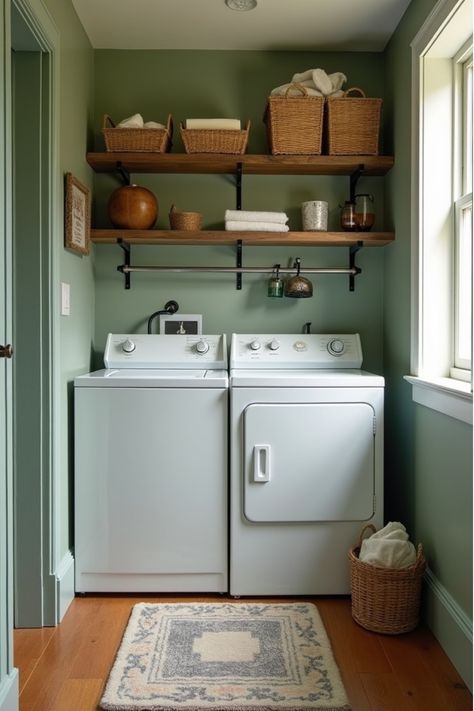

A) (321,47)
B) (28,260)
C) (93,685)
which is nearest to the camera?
(93,685)

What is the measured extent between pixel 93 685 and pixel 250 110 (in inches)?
93.2

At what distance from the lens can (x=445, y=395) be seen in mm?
1956

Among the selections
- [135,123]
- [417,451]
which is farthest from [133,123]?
[417,451]

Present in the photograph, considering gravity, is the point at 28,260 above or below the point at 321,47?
below

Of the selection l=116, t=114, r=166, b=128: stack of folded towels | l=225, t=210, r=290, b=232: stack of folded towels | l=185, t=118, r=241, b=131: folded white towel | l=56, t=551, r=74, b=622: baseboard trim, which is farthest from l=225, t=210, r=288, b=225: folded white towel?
l=56, t=551, r=74, b=622: baseboard trim

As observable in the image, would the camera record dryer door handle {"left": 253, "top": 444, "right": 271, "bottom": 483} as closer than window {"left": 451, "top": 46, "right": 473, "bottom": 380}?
No

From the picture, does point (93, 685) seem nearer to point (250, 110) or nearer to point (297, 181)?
point (297, 181)

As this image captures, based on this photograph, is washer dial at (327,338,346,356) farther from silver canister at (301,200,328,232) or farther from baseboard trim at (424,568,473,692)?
baseboard trim at (424,568,473,692)

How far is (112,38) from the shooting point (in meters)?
2.68

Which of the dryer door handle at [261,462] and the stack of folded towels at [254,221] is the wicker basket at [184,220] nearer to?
the stack of folded towels at [254,221]

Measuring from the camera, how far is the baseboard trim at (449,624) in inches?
70.1

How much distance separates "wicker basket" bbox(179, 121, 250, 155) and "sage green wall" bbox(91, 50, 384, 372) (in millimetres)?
251

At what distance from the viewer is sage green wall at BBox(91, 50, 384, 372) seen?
2.78 metres

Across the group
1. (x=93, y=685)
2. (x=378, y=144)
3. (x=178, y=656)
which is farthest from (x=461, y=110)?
(x=93, y=685)
